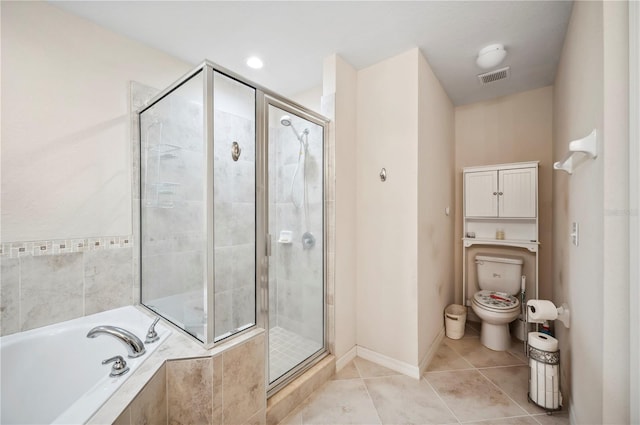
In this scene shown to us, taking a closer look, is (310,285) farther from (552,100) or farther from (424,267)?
(552,100)

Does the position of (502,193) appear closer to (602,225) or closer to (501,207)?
(501,207)

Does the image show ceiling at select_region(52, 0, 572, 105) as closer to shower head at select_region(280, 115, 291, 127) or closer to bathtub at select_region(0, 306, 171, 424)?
shower head at select_region(280, 115, 291, 127)

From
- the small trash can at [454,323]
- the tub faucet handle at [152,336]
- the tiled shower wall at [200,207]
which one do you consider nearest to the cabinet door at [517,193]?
the small trash can at [454,323]

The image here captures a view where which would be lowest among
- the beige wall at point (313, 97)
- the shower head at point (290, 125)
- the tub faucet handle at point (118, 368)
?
the tub faucet handle at point (118, 368)

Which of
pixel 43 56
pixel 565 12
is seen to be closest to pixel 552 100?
pixel 565 12

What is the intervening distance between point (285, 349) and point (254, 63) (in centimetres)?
227

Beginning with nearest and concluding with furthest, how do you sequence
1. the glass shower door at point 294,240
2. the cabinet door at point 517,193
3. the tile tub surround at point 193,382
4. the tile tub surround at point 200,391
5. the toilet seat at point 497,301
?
the tile tub surround at point 193,382, the tile tub surround at point 200,391, the glass shower door at point 294,240, the toilet seat at point 497,301, the cabinet door at point 517,193

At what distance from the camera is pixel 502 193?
8.50 feet

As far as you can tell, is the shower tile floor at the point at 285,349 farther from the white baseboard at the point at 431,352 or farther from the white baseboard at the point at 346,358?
the white baseboard at the point at 431,352

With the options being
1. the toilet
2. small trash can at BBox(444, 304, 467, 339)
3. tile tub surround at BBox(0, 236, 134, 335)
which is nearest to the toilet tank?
the toilet

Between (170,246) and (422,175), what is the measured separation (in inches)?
73.3

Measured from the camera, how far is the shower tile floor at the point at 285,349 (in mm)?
1620

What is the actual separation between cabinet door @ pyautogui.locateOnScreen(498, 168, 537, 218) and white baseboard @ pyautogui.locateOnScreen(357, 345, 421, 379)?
174cm

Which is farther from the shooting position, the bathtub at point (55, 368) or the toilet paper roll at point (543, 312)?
the toilet paper roll at point (543, 312)
